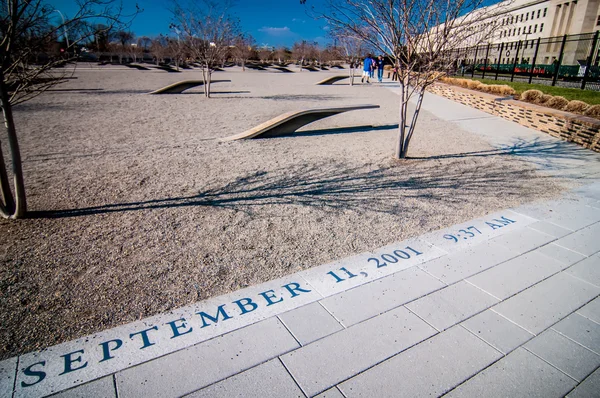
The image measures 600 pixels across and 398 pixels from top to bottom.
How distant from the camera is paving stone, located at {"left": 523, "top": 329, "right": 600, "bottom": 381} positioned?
2.58 metres

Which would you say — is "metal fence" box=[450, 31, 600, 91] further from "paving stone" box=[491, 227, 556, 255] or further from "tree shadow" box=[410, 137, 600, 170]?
"paving stone" box=[491, 227, 556, 255]

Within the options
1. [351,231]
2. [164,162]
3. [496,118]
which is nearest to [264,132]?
[164,162]

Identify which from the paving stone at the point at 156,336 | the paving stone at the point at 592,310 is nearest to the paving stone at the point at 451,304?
the paving stone at the point at 592,310

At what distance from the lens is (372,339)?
9.27 feet

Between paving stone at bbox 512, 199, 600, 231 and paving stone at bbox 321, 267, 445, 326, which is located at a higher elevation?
paving stone at bbox 512, 199, 600, 231

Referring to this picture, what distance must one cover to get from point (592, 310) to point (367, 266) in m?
2.10

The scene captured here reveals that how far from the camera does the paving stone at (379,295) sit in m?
3.14

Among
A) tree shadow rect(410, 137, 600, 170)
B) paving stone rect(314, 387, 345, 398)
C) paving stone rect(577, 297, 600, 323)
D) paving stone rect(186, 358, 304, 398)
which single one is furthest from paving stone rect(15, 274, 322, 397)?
tree shadow rect(410, 137, 600, 170)

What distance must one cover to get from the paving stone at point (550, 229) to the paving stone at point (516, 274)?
816mm

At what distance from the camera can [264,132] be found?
9617mm

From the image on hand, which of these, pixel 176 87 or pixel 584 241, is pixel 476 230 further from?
pixel 176 87

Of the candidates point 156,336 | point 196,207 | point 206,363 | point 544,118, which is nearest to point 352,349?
point 206,363

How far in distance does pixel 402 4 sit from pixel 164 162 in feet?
18.2

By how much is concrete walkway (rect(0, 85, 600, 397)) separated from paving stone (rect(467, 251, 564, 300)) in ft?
→ 0.06
